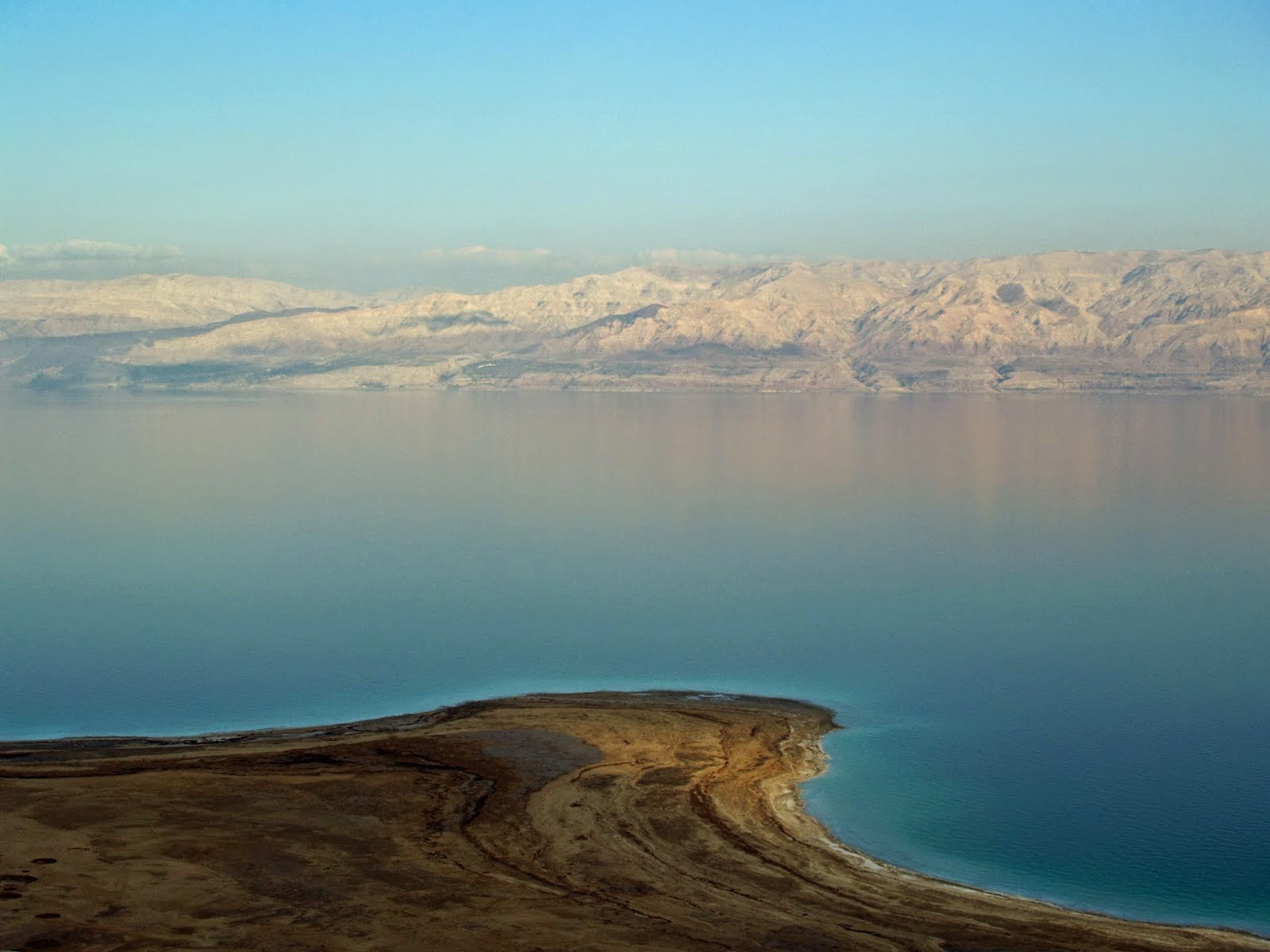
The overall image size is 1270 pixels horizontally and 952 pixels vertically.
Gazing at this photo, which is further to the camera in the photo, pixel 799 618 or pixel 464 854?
pixel 799 618

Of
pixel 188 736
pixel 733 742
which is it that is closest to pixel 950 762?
pixel 733 742

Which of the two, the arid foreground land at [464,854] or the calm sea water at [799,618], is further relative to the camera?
the calm sea water at [799,618]

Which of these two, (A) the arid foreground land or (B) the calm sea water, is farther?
(B) the calm sea water

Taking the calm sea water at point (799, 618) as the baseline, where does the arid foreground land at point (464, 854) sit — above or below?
above

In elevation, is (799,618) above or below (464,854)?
below

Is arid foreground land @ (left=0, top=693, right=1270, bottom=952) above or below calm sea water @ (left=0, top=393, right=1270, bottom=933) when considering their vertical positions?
above
